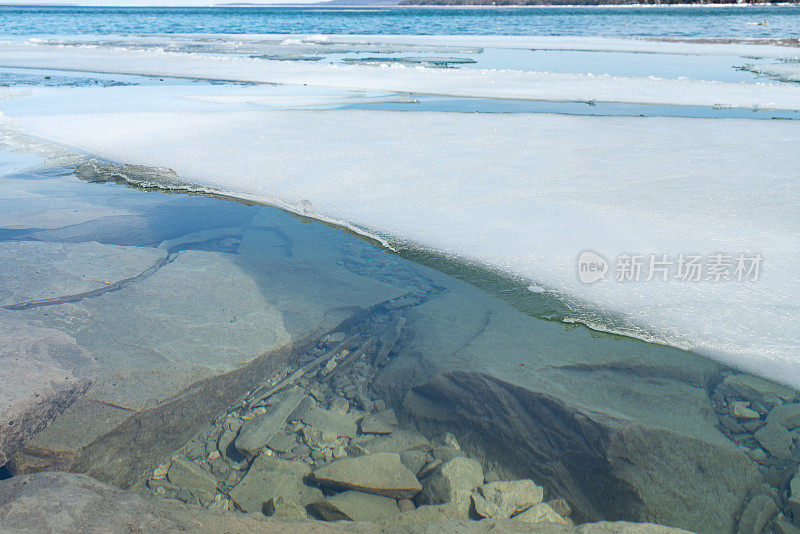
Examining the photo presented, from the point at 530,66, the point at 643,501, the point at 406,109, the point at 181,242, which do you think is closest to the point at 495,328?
Answer: the point at 643,501

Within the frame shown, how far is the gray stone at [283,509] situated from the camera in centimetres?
131

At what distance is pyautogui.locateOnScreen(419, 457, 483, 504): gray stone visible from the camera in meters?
1.34

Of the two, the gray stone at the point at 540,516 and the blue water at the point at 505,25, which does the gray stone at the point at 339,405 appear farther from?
the blue water at the point at 505,25

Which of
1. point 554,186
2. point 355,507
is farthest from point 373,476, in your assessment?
point 554,186

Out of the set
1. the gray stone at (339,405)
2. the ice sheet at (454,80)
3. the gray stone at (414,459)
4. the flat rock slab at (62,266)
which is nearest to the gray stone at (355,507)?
the gray stone at (414,459)

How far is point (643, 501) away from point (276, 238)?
5.97 feet

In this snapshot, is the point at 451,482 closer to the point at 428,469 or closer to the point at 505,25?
the point at 428,469

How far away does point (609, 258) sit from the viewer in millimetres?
2033

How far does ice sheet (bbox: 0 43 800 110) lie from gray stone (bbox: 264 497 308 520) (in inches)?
199

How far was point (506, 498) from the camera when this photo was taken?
1334 mm

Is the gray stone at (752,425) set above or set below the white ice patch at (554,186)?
below

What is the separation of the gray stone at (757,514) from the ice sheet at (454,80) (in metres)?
4.60

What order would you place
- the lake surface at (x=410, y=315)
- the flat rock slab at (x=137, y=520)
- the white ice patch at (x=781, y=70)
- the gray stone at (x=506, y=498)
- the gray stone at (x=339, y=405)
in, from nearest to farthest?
the flat rock slab at (x=137, y=520) < the gray stone at (x=506, y=498) < the lake surface at (x=410, y=315) < the gray stone at (x=339, y=405) < the white ice patch at (x=781, y=70)

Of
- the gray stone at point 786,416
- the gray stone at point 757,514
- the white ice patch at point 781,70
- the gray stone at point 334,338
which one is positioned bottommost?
the gray stone at point 334,338
